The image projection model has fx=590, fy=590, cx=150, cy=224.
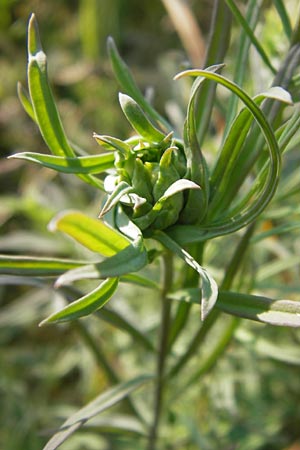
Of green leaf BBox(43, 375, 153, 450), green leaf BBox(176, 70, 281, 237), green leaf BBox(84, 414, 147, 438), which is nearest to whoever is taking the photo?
green leaf BBox(176, 70, 281, 237)

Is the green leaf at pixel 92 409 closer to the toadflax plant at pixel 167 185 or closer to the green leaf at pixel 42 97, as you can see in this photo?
the toadflax plant at pixel 167 185

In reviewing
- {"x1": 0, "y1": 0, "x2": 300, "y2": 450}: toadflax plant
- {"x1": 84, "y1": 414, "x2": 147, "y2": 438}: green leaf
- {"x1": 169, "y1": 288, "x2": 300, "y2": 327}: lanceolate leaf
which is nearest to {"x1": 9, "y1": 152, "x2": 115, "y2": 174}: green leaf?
{"x1": 0, "y1": 0, "x2": 300, "y2": 450}: toadflax plant

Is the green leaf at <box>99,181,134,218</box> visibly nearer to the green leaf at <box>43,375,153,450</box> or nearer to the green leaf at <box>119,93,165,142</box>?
the green leaf at <box>119,93,165,142</box>

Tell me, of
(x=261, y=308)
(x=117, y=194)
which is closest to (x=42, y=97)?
(x=117, y=194)

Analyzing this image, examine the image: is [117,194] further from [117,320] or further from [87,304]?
[117,320]

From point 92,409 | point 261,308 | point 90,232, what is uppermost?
point 90,232

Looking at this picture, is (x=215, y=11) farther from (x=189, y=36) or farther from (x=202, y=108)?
(x=189, y=36)
